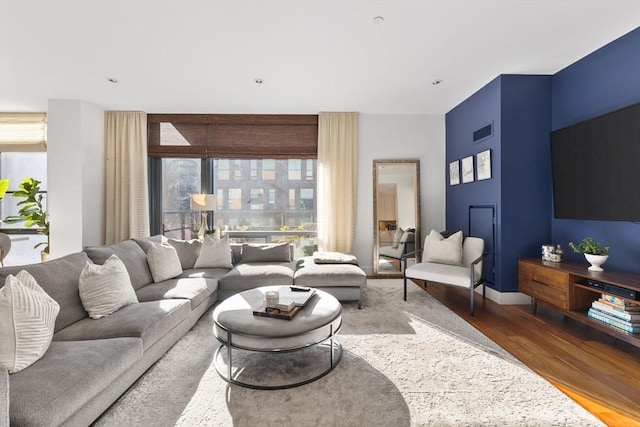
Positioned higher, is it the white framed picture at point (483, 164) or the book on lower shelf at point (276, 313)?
the white framed picture at point (483, 164)

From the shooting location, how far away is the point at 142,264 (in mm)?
3053

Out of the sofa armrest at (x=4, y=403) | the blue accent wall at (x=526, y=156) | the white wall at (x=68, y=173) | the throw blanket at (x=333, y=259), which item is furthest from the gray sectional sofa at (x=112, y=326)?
the blue accent wall at (x=526, y=156)

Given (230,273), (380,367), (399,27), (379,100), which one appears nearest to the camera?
(380,367)

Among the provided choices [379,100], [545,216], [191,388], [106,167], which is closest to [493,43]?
[379,100]

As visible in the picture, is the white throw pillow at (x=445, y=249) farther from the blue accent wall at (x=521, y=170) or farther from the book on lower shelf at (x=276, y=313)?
the book on lower shelf at (x=276, y=313)

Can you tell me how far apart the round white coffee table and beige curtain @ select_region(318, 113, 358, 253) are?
102 inches

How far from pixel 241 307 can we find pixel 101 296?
103cm

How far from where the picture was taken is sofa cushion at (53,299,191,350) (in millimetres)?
1875

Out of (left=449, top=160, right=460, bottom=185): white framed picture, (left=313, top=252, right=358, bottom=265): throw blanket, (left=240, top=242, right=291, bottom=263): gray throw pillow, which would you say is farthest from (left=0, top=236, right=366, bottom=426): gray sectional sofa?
(left=449, top=160, right=460, bottom=185): white framed picture

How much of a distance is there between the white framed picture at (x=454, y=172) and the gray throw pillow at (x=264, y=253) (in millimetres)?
2887

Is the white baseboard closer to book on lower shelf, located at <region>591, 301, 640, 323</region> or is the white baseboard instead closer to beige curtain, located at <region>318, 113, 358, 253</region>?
book on lower shelf, located at <region>591, 301, 640, 323</region>

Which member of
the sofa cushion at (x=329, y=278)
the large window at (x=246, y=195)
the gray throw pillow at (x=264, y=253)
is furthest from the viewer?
the large window at (x=246, y=195)

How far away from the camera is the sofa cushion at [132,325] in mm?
1875

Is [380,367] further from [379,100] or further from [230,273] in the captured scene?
[379,100]
